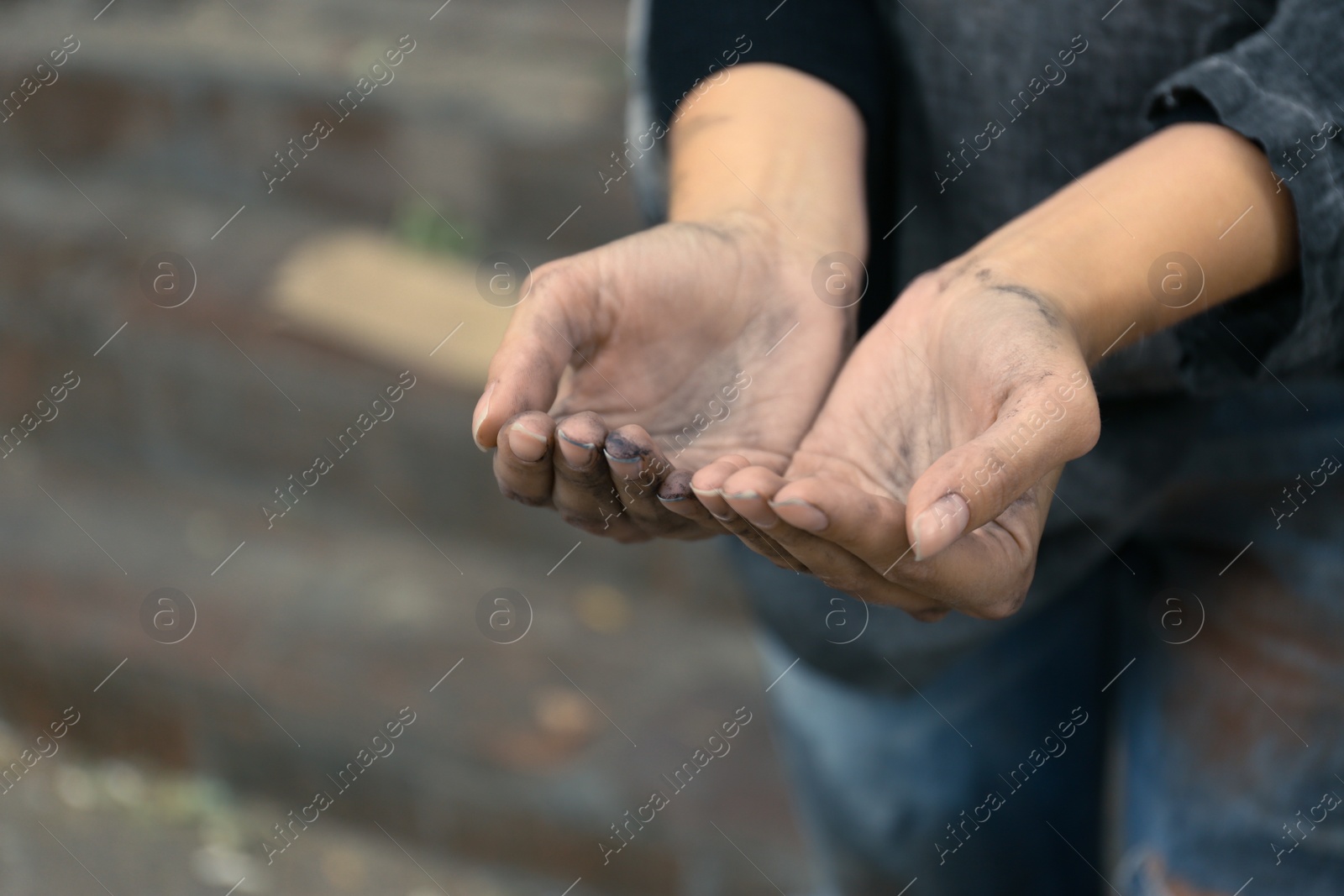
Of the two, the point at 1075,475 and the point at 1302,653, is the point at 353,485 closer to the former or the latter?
the point at 1075,475

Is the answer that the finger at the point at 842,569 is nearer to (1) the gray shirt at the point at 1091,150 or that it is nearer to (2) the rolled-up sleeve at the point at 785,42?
(1) the gray shirt at the point at 1091,150

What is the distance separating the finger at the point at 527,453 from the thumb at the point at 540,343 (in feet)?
0.04

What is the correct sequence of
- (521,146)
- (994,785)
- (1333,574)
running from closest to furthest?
(1333,574)
(994,785)
(521,146)

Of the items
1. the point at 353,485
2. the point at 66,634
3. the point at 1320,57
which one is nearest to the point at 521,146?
the point at 353,485

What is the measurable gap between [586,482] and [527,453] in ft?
0.13

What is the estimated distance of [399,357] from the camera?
1.68 m

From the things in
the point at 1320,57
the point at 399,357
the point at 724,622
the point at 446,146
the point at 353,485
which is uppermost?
the point at 1320,57

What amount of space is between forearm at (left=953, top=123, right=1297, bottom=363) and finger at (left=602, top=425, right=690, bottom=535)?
214 millimetres

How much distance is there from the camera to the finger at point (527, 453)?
0.61m

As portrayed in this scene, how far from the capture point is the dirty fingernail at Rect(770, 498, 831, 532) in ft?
1.84

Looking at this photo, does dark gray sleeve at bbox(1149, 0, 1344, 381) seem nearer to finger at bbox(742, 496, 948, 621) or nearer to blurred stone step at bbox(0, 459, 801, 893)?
finger at bbox(742, 496, 948, 621)

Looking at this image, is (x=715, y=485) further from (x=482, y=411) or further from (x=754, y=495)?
(x=482, y=411)

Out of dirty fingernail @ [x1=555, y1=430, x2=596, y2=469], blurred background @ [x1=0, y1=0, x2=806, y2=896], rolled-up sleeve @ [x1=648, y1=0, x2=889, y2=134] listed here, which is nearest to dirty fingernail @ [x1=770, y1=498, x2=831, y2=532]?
dirty fingernail @ [x1=555, y1=430, x2=596, y2=469]

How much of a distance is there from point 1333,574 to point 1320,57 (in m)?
0.34
